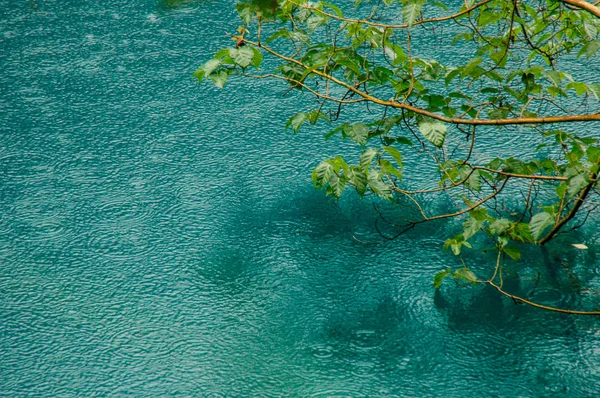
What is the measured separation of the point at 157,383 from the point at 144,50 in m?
2.17

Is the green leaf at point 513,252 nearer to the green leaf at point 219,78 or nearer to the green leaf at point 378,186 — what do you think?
the green leaf at point 378,186

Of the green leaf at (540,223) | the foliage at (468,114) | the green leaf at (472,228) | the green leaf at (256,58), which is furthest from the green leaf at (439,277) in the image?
the green leaf at (256,58)

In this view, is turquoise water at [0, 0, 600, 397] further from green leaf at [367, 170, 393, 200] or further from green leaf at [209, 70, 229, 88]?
green leaf at [209, 70, 229, 88]

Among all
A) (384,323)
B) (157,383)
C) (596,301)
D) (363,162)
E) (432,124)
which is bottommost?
(157,383)

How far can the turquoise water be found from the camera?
2105mm

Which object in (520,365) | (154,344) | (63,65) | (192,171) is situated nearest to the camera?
(520,365)

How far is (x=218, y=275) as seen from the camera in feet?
8.16

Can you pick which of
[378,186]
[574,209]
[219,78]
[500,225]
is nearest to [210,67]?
[219,78]

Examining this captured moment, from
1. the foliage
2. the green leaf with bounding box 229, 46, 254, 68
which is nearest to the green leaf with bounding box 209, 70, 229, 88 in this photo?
the foliage

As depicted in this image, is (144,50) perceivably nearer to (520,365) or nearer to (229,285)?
(229,285)

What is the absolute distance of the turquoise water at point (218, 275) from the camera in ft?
6.91

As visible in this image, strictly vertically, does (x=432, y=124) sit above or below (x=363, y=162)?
above

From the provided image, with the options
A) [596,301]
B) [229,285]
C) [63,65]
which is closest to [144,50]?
[63,65]

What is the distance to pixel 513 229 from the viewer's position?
231cm
